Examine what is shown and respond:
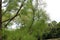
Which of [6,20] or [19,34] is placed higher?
[6,20]

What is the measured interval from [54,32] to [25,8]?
10.7 meters

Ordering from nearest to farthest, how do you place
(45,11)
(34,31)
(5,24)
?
(5,24)
(34,31)
(45,11)

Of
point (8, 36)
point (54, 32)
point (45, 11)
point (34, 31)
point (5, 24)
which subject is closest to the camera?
point (8, 36)

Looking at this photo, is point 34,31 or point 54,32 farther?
point 54,32

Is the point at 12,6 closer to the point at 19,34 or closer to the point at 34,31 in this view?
the point at 19,34

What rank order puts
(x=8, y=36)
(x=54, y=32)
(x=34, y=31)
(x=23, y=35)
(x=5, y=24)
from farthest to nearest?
(x=54, y=32), (x=34, y=31), (x=5, y=24), (x=23, y=35), (x=8, y=36)

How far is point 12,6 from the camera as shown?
555cm

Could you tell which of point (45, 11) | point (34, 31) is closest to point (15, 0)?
point (34, 31)

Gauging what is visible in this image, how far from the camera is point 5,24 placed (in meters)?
5.59

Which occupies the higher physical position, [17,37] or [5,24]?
[5,24]

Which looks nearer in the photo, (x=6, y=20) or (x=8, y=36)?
(x=8, y=36)

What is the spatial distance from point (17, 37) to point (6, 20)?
73cm

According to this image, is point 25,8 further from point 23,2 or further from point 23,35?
point 23,35

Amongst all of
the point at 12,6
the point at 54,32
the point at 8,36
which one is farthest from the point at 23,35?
the point at 54,32
